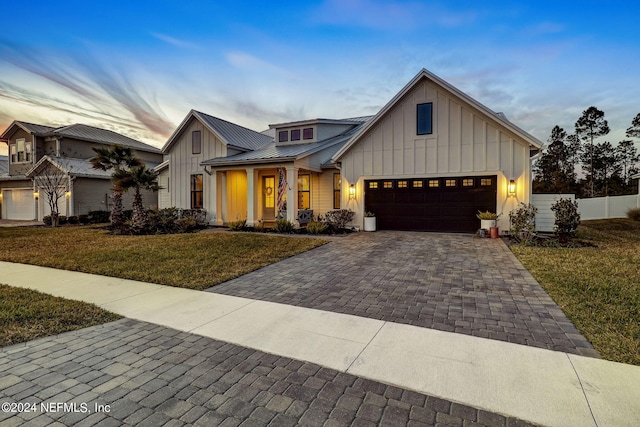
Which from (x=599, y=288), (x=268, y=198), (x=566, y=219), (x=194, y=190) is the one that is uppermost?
(x=194, y=190)

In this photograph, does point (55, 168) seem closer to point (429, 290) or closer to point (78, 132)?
point (78, 132)

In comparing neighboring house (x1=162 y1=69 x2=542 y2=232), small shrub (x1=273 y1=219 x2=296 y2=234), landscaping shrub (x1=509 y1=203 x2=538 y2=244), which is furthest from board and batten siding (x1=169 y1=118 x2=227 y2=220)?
landscaping shrub (x1=509 y1=203 x2=538 y2=244)

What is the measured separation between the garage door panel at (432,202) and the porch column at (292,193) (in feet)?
11.4

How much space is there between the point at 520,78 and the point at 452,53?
15.6 feet

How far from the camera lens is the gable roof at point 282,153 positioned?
50.3 ft

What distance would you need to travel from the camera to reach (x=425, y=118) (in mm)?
13617

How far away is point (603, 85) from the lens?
1853 centimetres

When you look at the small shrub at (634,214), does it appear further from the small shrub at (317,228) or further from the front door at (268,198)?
the front door at (268,198)

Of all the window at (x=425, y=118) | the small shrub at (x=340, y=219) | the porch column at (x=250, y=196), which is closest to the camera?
the window at (x=425, y=118)

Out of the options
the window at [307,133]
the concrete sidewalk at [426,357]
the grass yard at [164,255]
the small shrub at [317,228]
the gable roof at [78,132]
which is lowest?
the concrete sidewalk at [426,357]

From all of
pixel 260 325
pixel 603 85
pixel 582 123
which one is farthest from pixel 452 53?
pixel 582 123

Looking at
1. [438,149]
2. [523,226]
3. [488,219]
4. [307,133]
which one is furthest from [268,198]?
[523,226]

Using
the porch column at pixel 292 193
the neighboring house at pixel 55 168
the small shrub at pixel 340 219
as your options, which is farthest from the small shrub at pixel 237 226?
the neighboring house at pixel 55 168

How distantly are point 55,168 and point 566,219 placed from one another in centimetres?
2833
